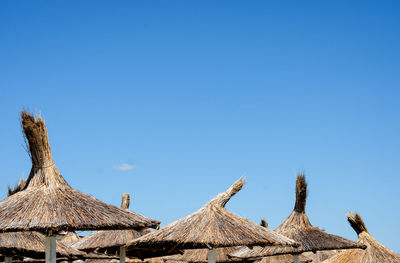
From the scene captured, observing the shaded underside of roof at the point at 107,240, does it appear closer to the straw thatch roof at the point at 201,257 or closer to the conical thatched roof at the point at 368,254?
the straw thatch roof at the point at 201,257

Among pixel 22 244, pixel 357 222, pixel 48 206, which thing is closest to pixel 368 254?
pixel 357 222

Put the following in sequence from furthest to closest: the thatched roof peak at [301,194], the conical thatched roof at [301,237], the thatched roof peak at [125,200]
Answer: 1. the thatched roof peak at [125,200]
2. the thatched roof peak at [301,194]
3. the conical thatched roof at [301,237]

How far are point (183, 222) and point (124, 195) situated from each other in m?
10.2

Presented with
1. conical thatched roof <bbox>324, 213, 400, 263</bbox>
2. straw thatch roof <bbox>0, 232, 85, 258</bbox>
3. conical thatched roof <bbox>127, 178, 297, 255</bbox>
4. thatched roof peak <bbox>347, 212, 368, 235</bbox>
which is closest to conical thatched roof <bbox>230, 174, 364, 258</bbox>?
conical thatched roof <bbox>324, 213, 400, 263</bbox>

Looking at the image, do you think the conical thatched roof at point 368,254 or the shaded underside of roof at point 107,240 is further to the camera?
the shaded underside of roof at point 107,240

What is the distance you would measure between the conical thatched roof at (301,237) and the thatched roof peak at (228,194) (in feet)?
10.4

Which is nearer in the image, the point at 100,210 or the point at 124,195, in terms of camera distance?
the point at 100,210

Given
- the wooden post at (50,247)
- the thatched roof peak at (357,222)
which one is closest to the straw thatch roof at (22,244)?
the wooden post at (50,247)

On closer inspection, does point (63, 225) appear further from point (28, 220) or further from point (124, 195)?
point (124, 195)

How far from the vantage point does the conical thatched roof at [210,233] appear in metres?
9.91

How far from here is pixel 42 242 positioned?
45.1 ft

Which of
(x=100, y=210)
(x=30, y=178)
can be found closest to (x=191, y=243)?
(x=100, y=210)

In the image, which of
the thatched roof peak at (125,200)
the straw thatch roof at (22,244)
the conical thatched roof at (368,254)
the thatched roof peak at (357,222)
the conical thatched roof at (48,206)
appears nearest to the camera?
the conical thatched roof at (48,206)

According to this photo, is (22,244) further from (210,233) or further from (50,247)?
(210,233)
